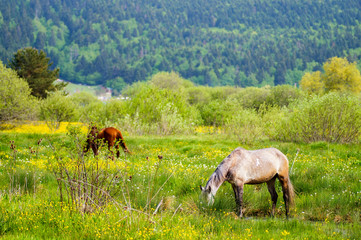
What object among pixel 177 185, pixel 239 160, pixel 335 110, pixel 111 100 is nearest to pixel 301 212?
pixel 239 160

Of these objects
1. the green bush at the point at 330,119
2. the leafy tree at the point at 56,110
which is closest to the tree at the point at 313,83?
the leafy tree at the point at 56,110

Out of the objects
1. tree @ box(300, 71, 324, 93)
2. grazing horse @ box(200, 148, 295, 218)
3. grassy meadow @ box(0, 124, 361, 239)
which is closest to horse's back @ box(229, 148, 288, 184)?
grazing horse @ box(200, 148, 295, 218)

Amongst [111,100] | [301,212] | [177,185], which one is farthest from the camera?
[111,100]

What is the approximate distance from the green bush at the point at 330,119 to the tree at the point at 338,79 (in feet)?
206

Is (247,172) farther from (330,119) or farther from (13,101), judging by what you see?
(13,101)

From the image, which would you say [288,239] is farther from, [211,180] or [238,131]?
[238,131]

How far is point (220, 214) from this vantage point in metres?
8.34

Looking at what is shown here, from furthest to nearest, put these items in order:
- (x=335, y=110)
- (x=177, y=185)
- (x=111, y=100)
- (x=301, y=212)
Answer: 1. (x=111, y=100)
2. (x=335, y=110)
3. (x=177, y=185)
4. (x=301, y=212)

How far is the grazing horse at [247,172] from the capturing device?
27.5 feet

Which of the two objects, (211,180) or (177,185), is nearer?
(211,180)

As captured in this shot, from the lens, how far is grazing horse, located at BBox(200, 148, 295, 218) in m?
8.39

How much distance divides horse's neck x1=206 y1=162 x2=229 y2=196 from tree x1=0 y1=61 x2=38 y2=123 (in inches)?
1540

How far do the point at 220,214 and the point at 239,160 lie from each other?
1.40m

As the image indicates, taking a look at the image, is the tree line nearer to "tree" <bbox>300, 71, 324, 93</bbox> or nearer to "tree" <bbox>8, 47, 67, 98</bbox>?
"tree" <bbox>8, 47, 67, 98</bbox>
